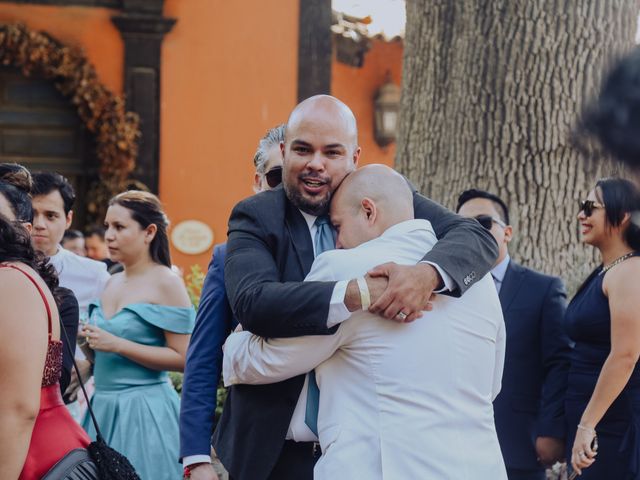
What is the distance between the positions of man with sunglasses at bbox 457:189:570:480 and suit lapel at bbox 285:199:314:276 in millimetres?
1941

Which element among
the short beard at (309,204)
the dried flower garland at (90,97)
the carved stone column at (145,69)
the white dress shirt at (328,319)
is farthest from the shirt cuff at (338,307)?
the carved stone column at (145,69)

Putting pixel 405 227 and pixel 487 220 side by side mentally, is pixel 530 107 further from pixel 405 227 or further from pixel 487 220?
pixel 405 227

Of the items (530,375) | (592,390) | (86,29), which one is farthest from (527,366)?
(86,29)

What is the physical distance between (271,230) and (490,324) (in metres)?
0.68

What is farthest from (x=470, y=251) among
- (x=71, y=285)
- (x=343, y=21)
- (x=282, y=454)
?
(x=343, y=21)

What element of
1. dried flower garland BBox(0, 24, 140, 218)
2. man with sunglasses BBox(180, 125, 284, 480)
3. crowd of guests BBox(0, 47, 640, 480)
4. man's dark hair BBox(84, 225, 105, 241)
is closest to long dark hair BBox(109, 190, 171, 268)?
crowd of guests BBox(0, 47, 640, 480)

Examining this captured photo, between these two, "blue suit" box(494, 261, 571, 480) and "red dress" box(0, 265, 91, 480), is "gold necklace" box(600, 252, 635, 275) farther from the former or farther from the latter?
"red dress" box(0, 265, 91, 480)

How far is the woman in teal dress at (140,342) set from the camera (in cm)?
530

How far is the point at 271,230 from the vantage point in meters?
3.36

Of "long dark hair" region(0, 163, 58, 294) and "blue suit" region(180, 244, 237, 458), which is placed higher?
"long dark hair" region(0, 163, 58, 294)

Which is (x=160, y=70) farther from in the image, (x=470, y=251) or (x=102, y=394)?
(x=470, y=251)

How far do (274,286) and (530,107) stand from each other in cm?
396

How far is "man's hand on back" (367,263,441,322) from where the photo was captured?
9.86 feet

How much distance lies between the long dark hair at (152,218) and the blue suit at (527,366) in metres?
1.68
